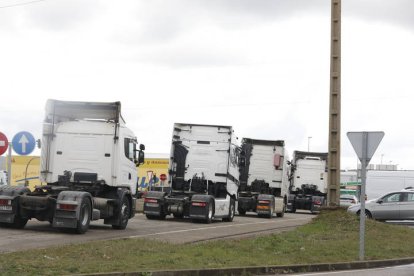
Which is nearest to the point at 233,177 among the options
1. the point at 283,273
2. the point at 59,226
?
the point at 59,226

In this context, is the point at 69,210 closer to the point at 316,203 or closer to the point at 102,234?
the point at 102,234

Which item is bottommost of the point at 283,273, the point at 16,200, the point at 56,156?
the point at 283,273

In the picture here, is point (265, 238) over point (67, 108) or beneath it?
beneath

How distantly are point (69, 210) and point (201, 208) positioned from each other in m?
7.62

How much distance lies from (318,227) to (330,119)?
3.64m

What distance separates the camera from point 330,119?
20172mm

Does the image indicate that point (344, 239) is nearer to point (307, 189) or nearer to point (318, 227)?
point (318, 227)

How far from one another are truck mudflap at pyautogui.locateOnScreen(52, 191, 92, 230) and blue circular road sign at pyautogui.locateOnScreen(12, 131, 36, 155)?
1.54m

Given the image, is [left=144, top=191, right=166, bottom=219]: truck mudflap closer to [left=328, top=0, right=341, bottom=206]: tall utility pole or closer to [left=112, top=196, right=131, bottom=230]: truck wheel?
[left=112, top=196, right=131, bottom=230]: truck wheel

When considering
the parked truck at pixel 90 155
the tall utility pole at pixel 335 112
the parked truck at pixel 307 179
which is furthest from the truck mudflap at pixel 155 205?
the parked truck at pixel 307 179

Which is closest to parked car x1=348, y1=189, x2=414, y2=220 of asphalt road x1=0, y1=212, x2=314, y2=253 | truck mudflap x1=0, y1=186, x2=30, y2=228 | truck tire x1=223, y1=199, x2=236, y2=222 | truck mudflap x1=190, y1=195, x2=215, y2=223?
truck tire x1=223, y1=199, x2=236, y2=222

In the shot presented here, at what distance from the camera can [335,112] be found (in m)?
20.1

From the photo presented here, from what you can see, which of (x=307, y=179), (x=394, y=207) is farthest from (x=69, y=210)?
(x=307, y=179)

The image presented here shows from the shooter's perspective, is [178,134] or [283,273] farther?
[178,134]
